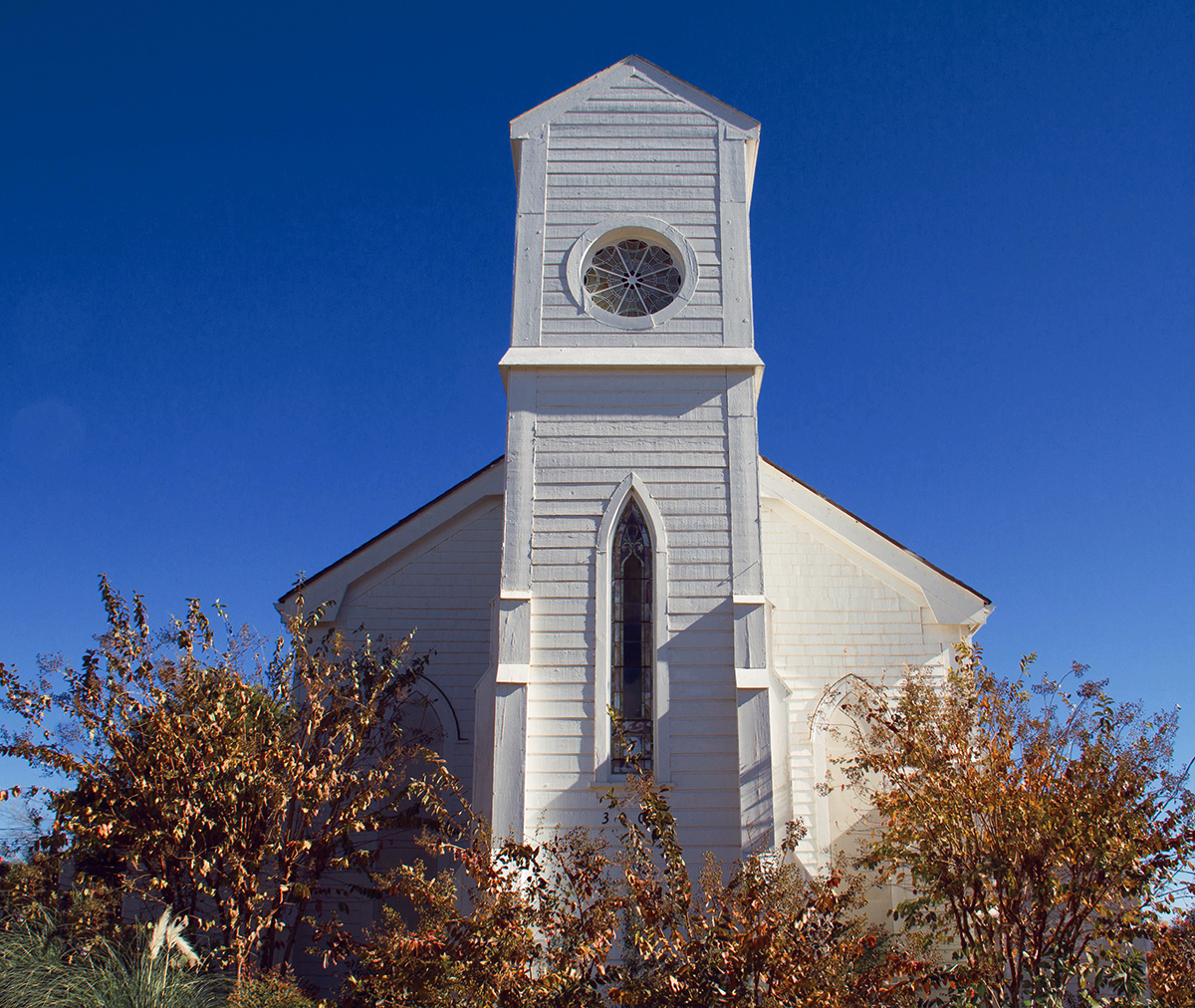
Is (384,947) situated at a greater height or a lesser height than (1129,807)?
lesser

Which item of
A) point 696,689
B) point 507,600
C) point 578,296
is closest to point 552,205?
point 578,296

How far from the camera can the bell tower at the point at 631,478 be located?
12.3 metres

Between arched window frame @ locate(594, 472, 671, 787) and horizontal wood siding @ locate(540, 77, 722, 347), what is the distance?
244 cm

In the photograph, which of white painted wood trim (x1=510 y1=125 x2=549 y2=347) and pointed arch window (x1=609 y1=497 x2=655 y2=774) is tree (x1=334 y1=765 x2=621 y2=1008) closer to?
pointed arch window (x1=609 y1=497 x2=655 y2=774)

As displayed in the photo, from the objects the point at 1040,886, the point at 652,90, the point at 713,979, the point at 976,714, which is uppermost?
the point at 652,90

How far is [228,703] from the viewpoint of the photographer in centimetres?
1156

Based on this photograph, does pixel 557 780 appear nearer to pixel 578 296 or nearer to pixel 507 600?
pixel 507 600

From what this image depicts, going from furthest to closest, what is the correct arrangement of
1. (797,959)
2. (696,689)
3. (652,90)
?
1. (652,90)
2. (696,689)
3. (797,959)

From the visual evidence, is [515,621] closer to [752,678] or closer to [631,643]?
[631,643]

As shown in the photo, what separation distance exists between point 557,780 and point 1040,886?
5433mm

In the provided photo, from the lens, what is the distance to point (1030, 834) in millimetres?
9281

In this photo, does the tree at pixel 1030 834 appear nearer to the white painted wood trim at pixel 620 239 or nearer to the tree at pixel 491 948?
the tree at pixel 491 948

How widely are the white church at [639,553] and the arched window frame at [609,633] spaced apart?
0.09ft

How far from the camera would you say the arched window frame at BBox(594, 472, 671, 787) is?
12.3 meters
